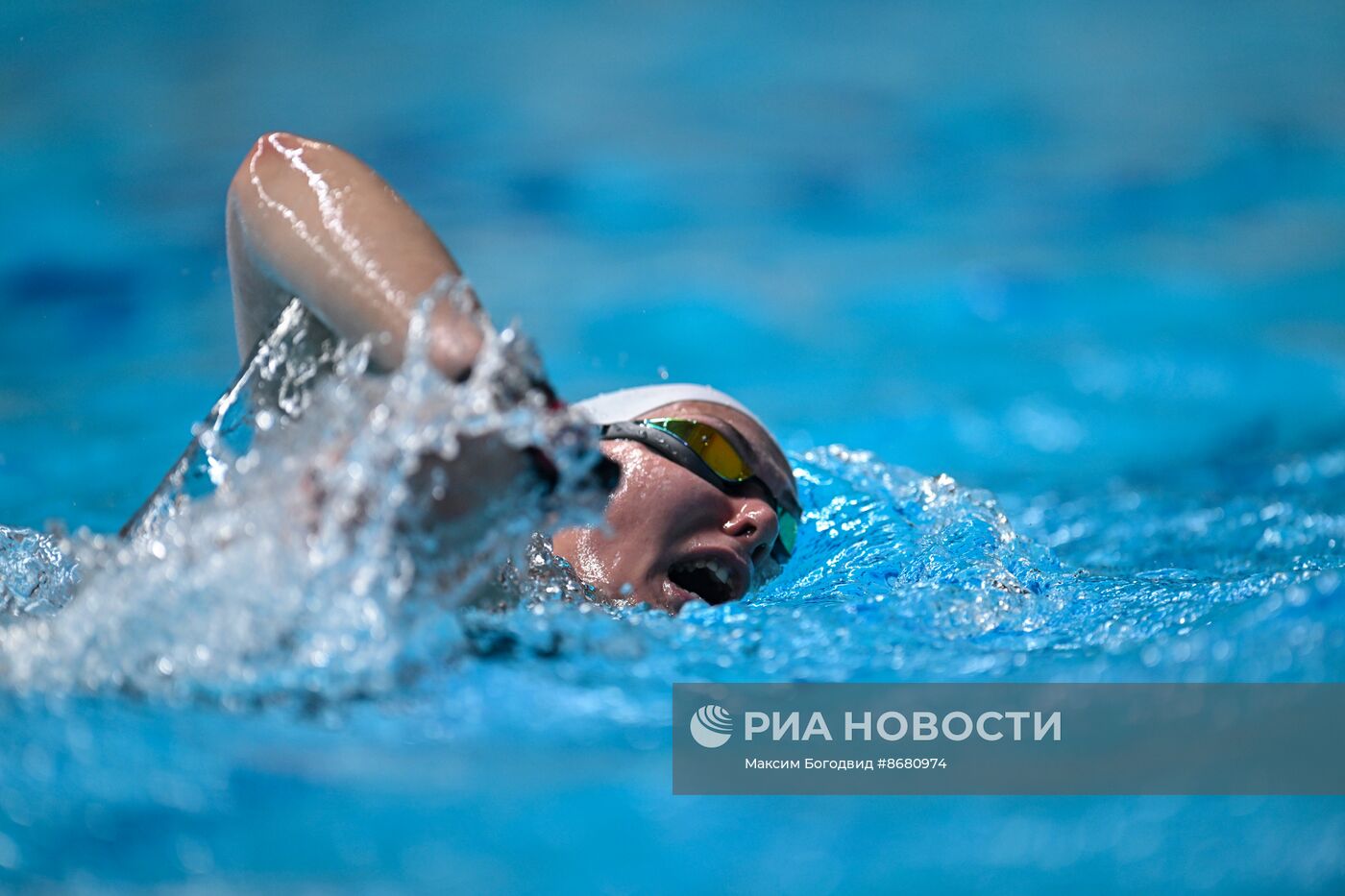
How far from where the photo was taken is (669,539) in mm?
2297

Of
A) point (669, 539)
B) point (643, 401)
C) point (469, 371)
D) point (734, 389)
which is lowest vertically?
point (469, 371)

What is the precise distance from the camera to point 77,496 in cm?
378

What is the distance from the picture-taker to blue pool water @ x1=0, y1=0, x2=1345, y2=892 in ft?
5.16

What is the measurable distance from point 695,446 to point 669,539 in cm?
21

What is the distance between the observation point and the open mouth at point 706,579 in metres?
2.33

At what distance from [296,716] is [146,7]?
5217 mm

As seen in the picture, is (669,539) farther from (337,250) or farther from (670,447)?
(337,250)

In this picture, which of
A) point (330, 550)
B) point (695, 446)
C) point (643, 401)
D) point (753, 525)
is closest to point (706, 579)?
point (753, 525)

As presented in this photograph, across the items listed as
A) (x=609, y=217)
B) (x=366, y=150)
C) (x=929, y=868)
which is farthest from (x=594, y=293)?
(x=929, y=868)

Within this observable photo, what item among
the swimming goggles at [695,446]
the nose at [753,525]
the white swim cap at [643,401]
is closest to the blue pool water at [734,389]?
the nose at [753,525]

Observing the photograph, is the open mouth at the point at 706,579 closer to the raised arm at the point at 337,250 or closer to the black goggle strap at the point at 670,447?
the black goggle strap at the point at 670,447

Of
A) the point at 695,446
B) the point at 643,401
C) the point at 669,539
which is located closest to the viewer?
the point at 669,539

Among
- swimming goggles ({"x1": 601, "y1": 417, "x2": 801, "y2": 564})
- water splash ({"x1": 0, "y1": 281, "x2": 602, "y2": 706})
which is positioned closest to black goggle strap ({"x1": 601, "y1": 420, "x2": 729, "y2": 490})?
swimming goggles ({"x1": 601, "y1": 417, "x2": 801, "y2": 564})

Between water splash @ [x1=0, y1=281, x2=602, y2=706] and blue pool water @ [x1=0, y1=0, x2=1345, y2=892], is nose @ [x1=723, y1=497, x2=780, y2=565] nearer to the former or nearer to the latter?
blue pool water @ [x1=0, y1=0, x2=1345, y2=892]
